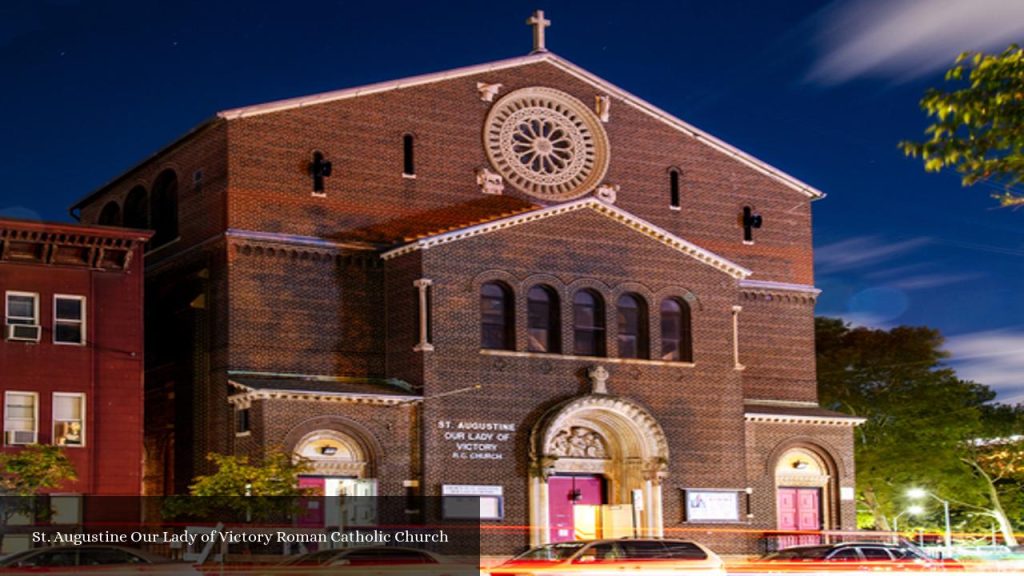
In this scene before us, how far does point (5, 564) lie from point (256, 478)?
15423 millimetres

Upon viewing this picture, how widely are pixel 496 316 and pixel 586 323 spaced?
329 cm

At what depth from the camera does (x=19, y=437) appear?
4681cm

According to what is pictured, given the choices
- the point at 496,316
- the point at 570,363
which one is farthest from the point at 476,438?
the point at 570,363

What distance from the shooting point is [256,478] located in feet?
151

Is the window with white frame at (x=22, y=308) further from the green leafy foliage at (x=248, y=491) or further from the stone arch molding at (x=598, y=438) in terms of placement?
the stone arch molding at (x=598, y=438)

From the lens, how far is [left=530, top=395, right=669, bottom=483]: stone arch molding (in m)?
52.2

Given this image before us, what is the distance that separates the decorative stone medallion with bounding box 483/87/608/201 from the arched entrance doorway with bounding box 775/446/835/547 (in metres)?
12.0

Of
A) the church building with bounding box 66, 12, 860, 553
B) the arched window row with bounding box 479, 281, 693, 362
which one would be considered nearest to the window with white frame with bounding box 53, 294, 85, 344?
the church building with bounding box 66, 12, 860, 553

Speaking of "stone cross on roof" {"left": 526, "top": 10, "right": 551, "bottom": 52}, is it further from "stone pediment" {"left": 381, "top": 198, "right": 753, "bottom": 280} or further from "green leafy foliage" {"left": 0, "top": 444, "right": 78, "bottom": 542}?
"green leafy foliage" {"left": 0, "top": 444, "right": 78, "bottom": 542}

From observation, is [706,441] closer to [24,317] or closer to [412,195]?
[412,195]

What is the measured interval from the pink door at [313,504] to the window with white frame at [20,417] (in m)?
7.74

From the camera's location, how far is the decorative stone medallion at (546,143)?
56656 mm

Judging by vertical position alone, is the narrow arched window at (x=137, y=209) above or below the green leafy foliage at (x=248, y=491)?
above

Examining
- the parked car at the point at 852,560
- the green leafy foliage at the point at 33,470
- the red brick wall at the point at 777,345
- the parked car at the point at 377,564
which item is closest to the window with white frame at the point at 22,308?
the green leafy foliage at the point at 33,470
